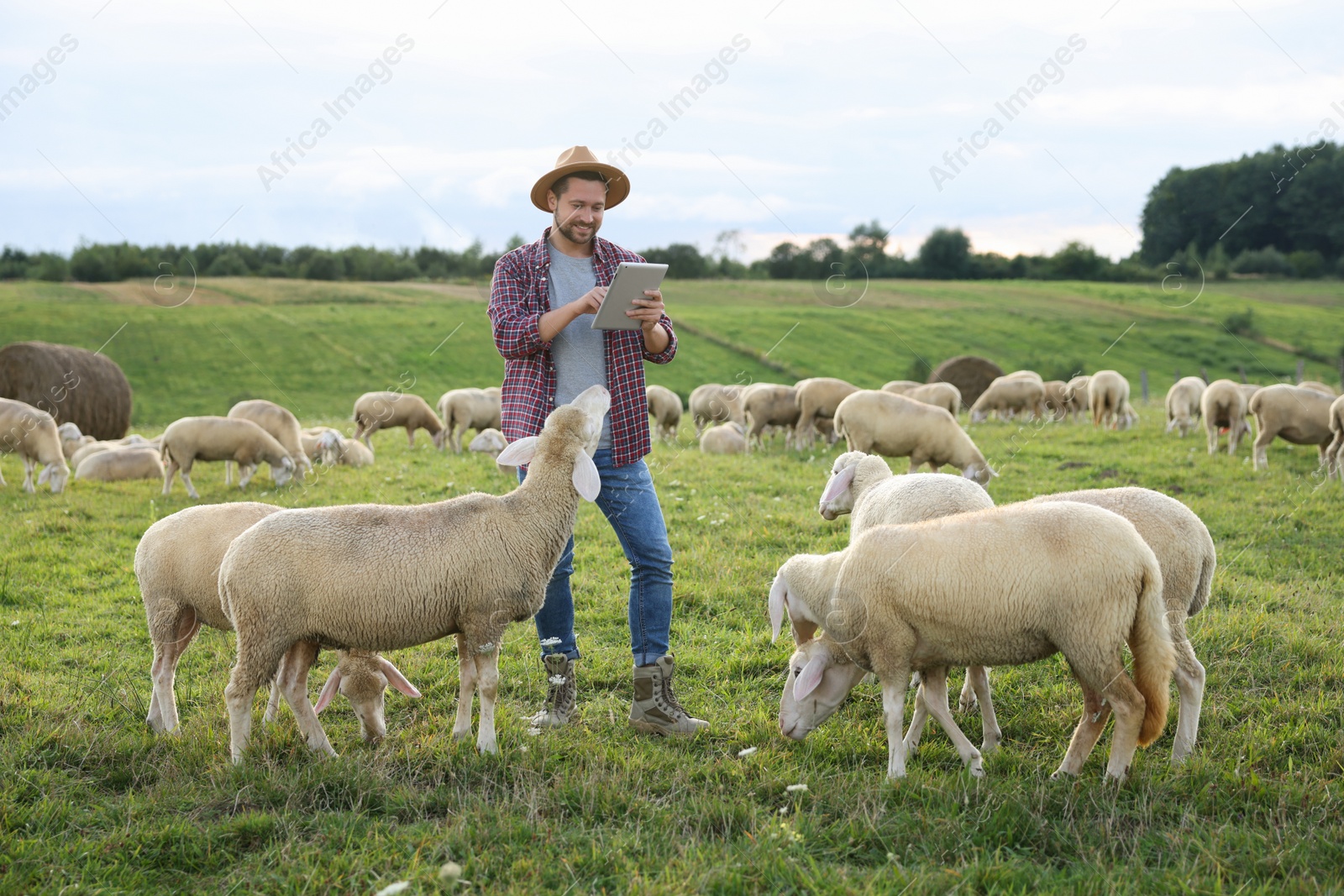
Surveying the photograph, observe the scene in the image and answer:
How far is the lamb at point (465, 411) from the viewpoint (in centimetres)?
1761

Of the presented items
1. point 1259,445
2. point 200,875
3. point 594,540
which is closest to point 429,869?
point 200,875

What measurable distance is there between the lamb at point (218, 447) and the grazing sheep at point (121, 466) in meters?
1.02

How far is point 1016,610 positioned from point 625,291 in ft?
7.35

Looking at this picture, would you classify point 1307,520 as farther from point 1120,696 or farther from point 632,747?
point 632,747

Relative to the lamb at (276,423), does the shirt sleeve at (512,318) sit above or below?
above

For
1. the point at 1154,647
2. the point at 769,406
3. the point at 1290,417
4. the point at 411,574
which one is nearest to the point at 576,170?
the point at 411,574

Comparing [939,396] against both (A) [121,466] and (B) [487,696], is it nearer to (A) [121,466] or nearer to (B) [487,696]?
(A) [121,466]

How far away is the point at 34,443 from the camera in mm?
12242

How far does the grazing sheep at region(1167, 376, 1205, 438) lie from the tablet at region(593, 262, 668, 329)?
52.9 ft

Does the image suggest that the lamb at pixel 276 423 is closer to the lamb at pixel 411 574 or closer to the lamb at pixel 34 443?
the lamb at pixel 34 443

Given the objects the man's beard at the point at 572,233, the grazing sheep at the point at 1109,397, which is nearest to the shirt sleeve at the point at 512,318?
the man's beard at the point at 572,233

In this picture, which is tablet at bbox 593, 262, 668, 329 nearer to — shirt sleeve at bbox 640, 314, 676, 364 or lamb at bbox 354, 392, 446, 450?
shirt sleeve at bbox 640, 314, 676, 364

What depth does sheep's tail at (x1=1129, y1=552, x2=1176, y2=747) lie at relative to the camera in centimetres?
381

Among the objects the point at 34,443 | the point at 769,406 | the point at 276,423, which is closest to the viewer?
the point at 34,443
